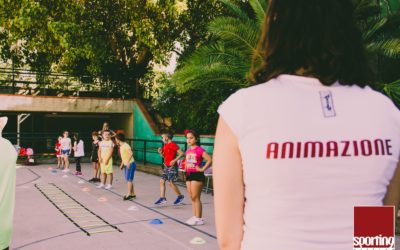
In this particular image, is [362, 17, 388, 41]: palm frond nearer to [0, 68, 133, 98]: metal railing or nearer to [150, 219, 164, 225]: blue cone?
[150, 219, 164, 225]: blue cone

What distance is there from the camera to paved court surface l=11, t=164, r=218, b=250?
6.54 m

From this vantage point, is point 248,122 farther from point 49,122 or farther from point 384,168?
point 49,122

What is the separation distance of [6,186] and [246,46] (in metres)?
7.83

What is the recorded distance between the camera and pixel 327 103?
1.25 metres

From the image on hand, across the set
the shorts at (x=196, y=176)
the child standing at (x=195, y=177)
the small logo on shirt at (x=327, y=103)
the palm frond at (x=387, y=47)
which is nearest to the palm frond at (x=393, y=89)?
the palm frond at (x=387, y=47)

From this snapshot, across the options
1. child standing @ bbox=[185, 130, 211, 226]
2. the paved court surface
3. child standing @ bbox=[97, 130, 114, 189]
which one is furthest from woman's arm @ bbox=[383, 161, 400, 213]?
child standing @ bbox=[97, 130, 114, 189]

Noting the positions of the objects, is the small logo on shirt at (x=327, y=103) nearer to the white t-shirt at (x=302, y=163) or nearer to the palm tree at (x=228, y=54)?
the white t-shirt at (x=302, y=163)

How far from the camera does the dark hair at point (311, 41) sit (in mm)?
1292

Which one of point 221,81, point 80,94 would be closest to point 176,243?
point 221,81

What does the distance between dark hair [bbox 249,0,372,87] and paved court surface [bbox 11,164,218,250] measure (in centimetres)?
539

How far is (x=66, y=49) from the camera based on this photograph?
62.6 ft

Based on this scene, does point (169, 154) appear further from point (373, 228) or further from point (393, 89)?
point (373, 228)

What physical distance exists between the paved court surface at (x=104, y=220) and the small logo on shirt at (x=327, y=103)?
5.41 m

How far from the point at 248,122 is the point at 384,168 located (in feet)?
1.39
